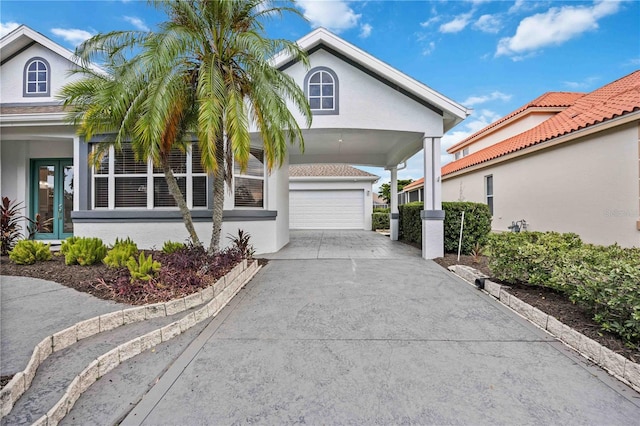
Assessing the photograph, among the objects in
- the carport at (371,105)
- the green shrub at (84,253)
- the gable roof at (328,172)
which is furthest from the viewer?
→ the gable roof at (328,172)

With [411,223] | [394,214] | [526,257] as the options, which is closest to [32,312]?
[526,257]

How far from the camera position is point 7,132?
7.95 meters

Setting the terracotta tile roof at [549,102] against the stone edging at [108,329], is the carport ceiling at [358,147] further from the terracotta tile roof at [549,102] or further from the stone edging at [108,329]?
the terracotta tile roof at [549,102]

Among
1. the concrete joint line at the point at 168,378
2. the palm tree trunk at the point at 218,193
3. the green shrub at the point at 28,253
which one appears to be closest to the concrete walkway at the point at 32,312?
the green shrub at the point at 28,253

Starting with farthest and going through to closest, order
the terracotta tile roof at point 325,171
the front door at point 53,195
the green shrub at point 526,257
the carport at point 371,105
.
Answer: the terracotta tile roof at point 325,171 → the front door at point 53,195 → the carport at point 371,105 → the green shrub at point 526,257

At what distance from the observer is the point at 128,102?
4926 mm

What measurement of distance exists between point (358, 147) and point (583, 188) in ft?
21.9

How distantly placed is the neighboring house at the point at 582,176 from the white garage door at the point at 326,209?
7039 millimetres

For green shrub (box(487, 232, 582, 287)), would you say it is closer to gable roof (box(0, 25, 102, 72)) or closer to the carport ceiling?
the carport ceiling

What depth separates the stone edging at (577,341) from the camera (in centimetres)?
261

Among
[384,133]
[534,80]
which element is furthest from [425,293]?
[534,80]

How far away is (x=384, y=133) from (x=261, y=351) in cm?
707

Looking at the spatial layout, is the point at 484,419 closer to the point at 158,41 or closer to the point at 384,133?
the point at 158,41

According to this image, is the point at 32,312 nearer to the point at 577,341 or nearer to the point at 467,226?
the point at 577,341
